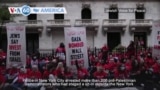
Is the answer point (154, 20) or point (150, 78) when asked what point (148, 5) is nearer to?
point (154, 20)

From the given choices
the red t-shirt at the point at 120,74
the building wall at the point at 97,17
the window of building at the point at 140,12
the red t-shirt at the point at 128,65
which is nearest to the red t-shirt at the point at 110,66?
the red t-shirt at the point at 120,74

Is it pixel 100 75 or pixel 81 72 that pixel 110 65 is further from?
pixel 81 72

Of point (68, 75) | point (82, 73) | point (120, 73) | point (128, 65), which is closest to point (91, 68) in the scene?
point (82, 73)

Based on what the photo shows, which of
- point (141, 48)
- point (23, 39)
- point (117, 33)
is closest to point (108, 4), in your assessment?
point (117, 33)

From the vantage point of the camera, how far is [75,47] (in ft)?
39.1

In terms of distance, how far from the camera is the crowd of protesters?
11.9m

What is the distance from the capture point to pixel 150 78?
1207cm

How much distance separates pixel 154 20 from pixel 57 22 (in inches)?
85.1

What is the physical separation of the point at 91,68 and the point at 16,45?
5.45 feet

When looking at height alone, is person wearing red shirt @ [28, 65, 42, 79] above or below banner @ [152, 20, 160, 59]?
below

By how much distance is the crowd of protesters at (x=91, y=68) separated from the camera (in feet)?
39.2

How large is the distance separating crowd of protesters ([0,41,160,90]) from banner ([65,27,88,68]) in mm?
107

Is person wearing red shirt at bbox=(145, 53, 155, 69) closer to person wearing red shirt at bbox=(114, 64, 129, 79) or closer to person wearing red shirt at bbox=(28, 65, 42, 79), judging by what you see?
person wearing red shirt at bbox=(114, 64, 129, 79)

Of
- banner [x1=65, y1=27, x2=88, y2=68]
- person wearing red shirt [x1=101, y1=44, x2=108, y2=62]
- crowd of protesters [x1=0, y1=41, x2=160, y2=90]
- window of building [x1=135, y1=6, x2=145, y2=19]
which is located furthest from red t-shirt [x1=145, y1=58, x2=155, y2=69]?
banner [x1=65, y1=27, x2=88, y2=68]
